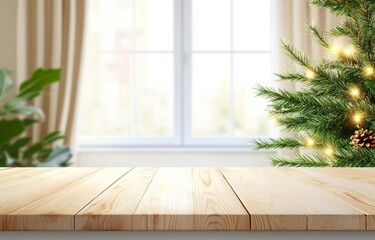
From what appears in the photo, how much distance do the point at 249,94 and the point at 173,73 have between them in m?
0.58

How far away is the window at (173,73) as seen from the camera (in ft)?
11.1

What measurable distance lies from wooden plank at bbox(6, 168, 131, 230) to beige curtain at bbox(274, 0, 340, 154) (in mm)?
2453

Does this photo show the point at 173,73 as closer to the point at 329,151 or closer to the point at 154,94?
the point at 154,94

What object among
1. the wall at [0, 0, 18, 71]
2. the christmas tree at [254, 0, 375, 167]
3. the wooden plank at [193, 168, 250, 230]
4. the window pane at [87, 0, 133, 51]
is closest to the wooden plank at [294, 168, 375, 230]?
the wooden plank at [193, 168, 250, 230]

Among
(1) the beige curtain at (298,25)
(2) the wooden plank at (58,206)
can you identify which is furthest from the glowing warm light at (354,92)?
(1) the beige curtain at (298,25)

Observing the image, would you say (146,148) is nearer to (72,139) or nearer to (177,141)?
(177,141)

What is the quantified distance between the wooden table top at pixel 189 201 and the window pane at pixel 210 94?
2505 millimetres

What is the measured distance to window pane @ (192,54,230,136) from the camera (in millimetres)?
3449

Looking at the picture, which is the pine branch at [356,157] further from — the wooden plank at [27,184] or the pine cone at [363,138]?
the wooden plank at [27,184]

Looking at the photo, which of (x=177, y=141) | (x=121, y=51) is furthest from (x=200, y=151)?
(x=121, y=51)

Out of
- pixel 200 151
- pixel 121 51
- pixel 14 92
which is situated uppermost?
pixel 121 51

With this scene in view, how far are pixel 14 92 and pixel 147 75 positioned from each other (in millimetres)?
924

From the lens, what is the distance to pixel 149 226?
61 centimetres

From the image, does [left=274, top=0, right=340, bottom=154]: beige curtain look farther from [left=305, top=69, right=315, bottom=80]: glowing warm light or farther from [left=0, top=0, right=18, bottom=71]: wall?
[left=0, top=0, right=18, bottom=71]: wall
